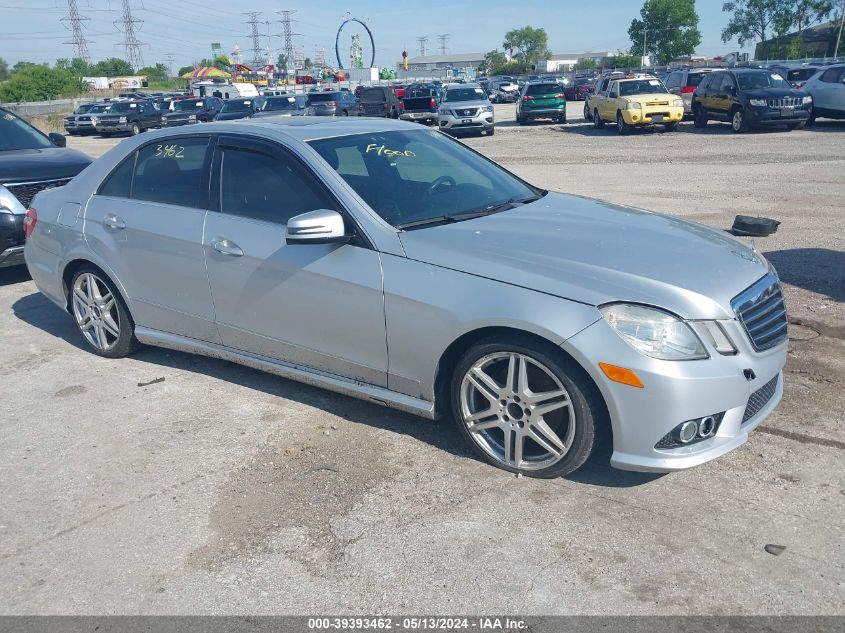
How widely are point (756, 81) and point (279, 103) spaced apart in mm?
16513

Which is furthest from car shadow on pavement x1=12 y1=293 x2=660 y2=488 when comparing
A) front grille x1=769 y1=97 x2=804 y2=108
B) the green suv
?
the green suv

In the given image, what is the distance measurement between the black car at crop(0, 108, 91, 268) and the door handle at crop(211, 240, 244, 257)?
4.00 meters

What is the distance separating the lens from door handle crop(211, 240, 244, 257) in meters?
4.66

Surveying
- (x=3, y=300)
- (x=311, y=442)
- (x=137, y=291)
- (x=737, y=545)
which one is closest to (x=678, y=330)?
(x=737, y=545)

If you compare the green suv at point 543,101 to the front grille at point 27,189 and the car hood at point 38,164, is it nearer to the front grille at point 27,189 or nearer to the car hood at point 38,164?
the car hood at point 38,164

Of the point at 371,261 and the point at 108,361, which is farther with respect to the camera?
the point at 108,361

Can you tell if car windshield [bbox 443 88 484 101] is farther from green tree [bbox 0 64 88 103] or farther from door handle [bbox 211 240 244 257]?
green tree [bbox 0 64 88 103]

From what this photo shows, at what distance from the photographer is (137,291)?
5.39 metres

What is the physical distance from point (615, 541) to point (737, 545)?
502 mm

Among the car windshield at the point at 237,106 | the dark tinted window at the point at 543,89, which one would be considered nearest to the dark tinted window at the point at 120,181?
the car windshield at the point at 237,106

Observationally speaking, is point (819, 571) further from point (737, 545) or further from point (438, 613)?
point (438, 613)

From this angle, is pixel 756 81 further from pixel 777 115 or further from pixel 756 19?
pixel 756 19

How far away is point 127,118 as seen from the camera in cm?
3444

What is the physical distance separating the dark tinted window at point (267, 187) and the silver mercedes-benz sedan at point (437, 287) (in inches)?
0.5
